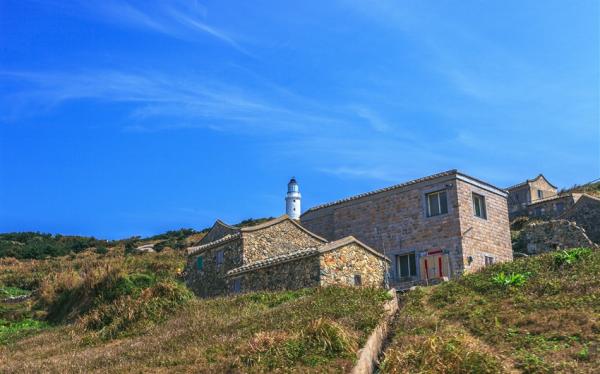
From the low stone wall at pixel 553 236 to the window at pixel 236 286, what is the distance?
1717cm

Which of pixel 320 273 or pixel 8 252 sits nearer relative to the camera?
pixel 320 273

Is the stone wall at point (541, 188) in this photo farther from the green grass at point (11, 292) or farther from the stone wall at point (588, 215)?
the green grass at point (11, 292)

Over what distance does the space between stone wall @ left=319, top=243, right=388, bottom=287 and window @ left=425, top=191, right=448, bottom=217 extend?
4309mm

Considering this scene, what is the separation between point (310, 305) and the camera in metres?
16.8

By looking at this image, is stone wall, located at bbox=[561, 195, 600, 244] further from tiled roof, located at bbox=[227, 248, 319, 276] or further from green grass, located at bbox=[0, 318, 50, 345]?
green grass, located at bbox=[0, 318, 50, 345]

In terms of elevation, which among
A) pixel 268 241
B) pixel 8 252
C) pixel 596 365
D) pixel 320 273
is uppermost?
pixel 8 252

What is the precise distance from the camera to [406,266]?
2961 cm

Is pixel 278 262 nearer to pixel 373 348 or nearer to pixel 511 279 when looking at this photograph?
pixel 511 279

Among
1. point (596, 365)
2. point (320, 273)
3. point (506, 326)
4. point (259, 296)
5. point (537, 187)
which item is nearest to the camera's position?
point (596, 365)

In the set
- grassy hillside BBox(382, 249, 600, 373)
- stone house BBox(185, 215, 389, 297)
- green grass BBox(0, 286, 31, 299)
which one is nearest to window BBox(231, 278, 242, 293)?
stone house BBox(185, 215, 389, 297)

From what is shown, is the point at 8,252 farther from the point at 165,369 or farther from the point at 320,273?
the point at 165,369

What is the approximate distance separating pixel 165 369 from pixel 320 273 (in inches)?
434

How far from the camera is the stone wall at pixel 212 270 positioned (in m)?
28.4

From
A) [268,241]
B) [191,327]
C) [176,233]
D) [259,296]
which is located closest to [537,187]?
[176,233]
